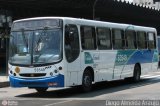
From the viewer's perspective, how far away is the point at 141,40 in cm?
2434

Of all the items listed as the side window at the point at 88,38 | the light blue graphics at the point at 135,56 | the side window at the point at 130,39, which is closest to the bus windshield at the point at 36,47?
the side window at the point at 88,38

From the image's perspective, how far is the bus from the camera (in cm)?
1698

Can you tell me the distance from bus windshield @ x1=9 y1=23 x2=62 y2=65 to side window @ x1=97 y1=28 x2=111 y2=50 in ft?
9.88

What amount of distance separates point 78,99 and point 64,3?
24.8 meters

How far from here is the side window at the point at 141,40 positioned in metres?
24.1

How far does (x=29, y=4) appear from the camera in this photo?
126 feet

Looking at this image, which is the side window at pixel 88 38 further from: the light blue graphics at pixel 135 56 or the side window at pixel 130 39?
the side window at pixel 130 39

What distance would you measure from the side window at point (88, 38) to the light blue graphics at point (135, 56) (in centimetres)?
253

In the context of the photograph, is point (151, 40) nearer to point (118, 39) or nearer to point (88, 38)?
point (118, 39)

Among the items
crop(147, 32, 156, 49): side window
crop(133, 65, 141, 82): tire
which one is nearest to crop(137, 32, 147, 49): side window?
crop(147, 32, 156, 49): side window

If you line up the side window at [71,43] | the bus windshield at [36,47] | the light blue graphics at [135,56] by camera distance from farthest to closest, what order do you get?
1. the light blue graphics at [135,56]
2. the side window at [71,43]
3. the bus windshield at [36,47]

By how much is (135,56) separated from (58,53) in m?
7.35

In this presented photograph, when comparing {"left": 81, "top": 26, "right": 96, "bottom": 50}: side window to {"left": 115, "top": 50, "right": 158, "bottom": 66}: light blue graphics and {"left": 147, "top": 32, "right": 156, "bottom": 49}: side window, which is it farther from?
{"left": 147, "top": 32, "right": 156, "bottom": 49}: side window

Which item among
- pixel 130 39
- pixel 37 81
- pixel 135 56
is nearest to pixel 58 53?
pixel 37 81
